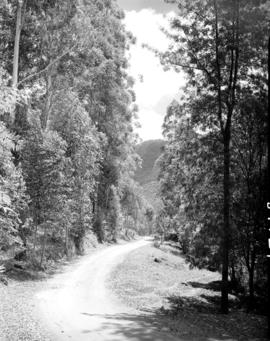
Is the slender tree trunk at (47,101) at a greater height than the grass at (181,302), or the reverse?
the slender tree trunk at (47,101)

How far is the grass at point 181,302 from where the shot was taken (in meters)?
14.3

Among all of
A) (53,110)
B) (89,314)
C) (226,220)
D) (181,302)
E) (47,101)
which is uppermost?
(53,110)

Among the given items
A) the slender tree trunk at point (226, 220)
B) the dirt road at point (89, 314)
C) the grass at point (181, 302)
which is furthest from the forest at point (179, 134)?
the dirt road at point (89, 314)

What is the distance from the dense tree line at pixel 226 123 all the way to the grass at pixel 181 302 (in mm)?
1824

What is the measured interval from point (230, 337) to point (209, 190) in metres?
9.39

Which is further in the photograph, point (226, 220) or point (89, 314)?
point (226, 220)

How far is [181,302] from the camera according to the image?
20438mm

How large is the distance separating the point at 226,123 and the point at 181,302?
353 inches

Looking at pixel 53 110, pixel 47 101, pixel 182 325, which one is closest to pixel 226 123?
pixel 182 325

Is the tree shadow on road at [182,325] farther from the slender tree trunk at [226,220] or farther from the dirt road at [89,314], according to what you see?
the slender tree trunk at [226,220]

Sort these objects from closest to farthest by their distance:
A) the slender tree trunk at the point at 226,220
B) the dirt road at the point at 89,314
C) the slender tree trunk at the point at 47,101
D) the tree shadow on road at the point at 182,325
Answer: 1. the dirt road at the point at 89,314
2. the tree shadow on road at the point at 182,325
3. the slender tree trunk at the point at 226,220
4. the slender tree trunk at the point at 47,101

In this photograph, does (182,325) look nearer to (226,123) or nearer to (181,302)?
(181,302)

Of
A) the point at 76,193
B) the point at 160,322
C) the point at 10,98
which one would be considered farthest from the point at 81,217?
the point at 10,98

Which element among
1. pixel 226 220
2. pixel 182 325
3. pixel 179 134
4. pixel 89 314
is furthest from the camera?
pixel 179 134
